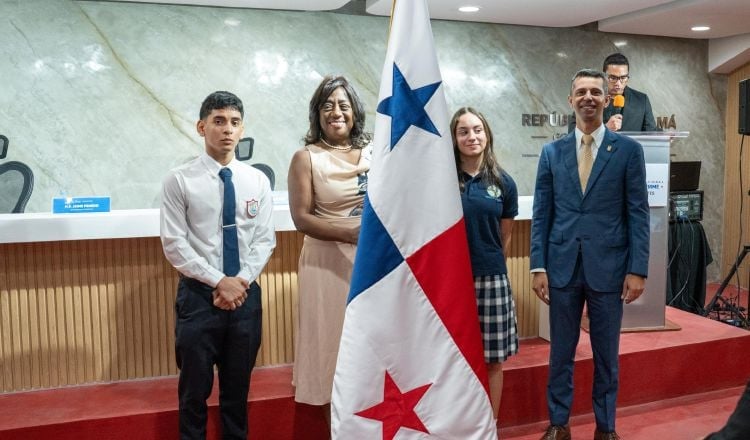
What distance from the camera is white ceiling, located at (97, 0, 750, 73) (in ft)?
18.5

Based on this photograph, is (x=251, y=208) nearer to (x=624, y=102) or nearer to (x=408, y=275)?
(x=408, y=275)

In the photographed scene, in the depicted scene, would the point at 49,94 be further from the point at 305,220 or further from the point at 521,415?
the point at 521,415

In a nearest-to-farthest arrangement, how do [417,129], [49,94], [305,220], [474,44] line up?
[417,129], [305,220], [49,94], [474,44]

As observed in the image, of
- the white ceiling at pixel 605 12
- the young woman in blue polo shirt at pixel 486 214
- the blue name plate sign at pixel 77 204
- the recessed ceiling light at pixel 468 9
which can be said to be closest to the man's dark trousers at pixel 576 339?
the young woman in blue polo shirt at pixel 486 214

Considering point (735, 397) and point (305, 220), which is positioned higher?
point (305, 220)

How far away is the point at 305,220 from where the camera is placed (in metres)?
2.81

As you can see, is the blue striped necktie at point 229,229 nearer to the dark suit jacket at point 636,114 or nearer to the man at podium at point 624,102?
the man at podium at point 624,102

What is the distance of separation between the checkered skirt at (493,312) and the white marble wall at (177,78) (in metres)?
3.53

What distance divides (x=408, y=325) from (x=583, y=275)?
1205 mm

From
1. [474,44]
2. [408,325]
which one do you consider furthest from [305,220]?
[474,44]

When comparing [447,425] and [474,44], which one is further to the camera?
[474,44]

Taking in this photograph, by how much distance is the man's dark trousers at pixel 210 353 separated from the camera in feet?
8.75

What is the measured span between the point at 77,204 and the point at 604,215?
227 cm

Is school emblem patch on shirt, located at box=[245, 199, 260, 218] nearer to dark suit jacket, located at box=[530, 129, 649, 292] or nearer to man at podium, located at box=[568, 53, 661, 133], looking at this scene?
dark suit jacket, located at box=[530, 129, 649, 292]
